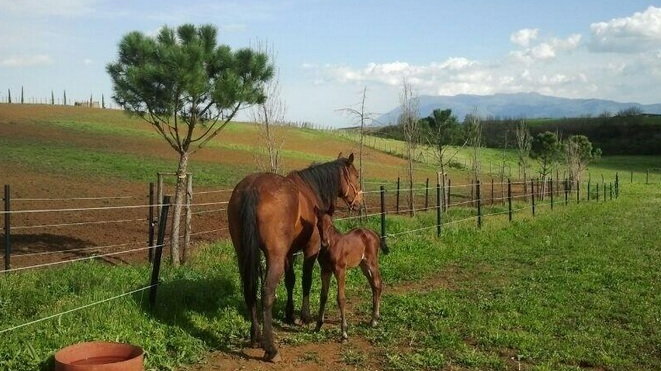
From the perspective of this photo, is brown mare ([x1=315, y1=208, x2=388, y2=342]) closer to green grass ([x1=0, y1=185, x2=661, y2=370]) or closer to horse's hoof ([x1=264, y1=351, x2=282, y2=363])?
green grass ([x1=0, y1=185, x2=661, y2=370])

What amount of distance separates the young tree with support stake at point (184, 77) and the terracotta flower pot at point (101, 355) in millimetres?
6534

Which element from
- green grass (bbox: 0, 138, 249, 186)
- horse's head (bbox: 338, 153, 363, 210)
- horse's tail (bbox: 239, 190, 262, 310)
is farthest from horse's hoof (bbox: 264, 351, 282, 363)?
green grass (bbox: 0, 138, 249, 186)

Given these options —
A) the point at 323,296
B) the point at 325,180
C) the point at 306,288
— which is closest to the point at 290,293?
the point at 306,288

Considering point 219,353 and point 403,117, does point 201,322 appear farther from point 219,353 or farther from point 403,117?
point 403,117

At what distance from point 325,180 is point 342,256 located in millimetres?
1097

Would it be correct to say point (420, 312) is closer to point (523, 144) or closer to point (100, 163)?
point (100, 163)

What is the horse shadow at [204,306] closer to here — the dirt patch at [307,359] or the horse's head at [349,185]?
the dirt patch at [307,359]

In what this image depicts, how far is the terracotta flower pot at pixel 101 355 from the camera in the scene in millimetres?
4398

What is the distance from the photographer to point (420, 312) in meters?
7.56

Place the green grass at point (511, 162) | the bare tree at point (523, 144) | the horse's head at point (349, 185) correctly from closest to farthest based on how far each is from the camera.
→ 1. the horse's head at point (349, 185)
2. the bare tree at point (523, 144)
3. the green grass at point (511, 162)

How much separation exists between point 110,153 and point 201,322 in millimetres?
34454

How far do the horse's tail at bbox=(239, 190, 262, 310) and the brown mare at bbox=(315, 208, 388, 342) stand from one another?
949 millimetres

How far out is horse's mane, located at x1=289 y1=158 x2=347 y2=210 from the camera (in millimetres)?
7336

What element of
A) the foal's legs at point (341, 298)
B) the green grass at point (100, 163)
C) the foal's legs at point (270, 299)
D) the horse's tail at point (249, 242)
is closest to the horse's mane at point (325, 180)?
the foal's legs at point (341, 298)
